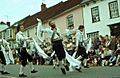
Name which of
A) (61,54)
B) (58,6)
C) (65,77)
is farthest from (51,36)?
(58,6)

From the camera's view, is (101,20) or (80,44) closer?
(80,44)

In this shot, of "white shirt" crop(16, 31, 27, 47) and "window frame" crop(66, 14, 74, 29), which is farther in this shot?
"window frame" crop(66, 14, 74, 29)

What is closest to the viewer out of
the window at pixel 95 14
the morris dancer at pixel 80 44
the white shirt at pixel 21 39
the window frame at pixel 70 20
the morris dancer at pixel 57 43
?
the morris dancer at pixel 57 43

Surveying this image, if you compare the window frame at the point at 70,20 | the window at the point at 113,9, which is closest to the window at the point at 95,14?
the window at the point at 113,9

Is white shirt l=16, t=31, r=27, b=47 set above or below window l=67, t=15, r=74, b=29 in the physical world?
below

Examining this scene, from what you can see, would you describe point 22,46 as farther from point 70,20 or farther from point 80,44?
point 70,20

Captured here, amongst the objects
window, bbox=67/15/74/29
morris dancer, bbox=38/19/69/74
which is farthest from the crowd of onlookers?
window, bbox=67/15/74/29

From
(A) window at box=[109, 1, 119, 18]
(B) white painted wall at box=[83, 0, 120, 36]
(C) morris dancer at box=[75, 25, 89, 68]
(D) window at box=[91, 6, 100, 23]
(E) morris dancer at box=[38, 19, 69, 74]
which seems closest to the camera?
(E) morris dancer at box=[38, 19, 69, 74]

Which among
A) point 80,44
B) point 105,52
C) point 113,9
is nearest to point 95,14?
point 113,9

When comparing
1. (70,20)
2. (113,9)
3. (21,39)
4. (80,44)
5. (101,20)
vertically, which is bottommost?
(80,44)

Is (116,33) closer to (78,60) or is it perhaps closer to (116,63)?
(116,63)

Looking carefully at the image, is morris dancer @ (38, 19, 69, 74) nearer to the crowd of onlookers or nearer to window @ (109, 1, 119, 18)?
the crowd of onlookers

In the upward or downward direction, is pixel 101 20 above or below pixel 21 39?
above

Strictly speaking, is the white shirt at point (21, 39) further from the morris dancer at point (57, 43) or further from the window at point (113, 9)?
the window at point (113, 9)
